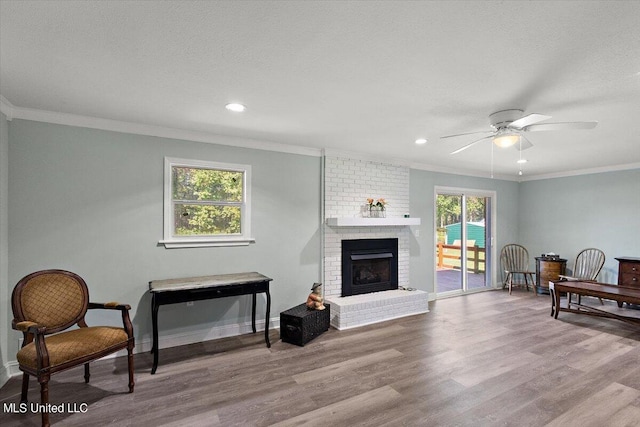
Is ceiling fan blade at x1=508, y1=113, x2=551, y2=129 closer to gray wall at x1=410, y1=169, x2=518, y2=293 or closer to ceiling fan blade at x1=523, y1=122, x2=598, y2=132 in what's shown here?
ceiling fan blade at x1=523, y1=122, x2=598, y2=132

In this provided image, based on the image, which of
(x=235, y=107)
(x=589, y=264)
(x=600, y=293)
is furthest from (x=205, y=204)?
(x=589, y=264)

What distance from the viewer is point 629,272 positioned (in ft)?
16.5

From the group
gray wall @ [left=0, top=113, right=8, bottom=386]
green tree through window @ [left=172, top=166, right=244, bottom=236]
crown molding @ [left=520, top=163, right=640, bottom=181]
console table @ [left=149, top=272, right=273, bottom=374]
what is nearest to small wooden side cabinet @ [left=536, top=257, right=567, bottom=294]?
crown molding @ [left=520, top=163, right=640, bottom=181]

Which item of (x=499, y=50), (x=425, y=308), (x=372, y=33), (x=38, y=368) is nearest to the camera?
(x=372, y=33)

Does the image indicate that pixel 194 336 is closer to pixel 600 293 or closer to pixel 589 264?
pixel 600 293

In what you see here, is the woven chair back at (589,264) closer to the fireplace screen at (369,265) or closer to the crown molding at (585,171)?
the crown molding at (585,171)

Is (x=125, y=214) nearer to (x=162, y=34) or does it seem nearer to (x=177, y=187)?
(x=177, y=187)

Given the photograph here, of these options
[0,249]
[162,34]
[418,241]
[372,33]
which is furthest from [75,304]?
[418,241]

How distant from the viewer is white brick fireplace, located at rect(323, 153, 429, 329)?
14.2 ft

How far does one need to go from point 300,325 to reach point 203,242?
1482mm

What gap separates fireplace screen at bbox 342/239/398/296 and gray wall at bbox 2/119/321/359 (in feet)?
2.82

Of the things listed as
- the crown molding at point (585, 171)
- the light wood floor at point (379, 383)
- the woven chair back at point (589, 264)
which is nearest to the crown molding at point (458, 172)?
the crown molding at point (585, 171)

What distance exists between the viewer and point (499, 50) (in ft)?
6.06

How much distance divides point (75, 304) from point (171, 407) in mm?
1259
